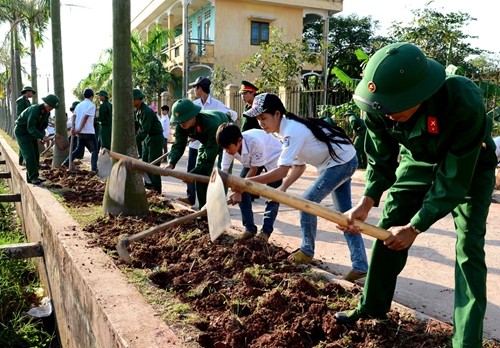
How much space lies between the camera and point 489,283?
3.74m

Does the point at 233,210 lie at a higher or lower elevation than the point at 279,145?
lower

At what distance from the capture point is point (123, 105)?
570 cm

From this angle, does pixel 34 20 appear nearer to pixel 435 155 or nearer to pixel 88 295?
pixel 88 295

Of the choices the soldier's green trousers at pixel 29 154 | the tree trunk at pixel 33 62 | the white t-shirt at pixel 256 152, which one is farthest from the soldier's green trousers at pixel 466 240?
the tree trunk at pixel 33 62

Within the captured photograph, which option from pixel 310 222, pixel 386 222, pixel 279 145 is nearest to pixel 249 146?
pixel 279 145

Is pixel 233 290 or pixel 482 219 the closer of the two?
pixel 482 219

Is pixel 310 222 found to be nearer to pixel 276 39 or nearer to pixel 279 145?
pixel 279 145

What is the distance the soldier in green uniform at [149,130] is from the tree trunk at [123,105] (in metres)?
1.37

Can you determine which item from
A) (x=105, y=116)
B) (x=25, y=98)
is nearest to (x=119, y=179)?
(x=105, y=116)

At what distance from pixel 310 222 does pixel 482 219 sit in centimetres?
175

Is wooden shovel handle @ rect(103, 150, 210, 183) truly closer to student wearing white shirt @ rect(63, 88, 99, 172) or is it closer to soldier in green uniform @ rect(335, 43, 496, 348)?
soldier in green uniform @ rect(335, 43, 496, 348)

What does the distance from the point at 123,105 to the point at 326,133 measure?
2882 millimetres

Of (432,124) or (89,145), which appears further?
(89,145)

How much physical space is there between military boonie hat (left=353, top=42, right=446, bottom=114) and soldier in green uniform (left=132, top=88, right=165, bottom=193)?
5427mm
